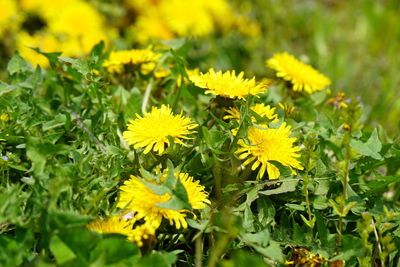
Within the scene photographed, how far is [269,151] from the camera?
47.5 inches

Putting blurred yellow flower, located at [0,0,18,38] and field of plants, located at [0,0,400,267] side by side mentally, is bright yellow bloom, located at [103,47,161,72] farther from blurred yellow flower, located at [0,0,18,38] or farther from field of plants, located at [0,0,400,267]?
blurred yellow flower, located at [0,0,18,38]

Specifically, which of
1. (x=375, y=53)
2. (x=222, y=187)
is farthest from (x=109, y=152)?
(x=375, y=53)

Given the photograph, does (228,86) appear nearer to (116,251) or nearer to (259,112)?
(259,112)

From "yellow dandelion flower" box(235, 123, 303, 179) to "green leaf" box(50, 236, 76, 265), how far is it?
484 mm

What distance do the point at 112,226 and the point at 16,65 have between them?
87 cm

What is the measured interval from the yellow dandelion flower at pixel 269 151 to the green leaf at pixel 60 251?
48 centimetres

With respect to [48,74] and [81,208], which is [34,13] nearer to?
[48,74]

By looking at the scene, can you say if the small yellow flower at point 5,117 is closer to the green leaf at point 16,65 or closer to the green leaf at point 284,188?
the green leaf at point 16,65

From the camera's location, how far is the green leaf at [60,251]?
98 centimetres

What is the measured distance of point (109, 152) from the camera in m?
1.27

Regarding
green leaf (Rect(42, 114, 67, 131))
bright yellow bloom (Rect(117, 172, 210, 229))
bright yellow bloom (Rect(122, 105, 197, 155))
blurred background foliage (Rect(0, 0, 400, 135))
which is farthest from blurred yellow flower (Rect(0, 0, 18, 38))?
bright yellow bloom (Rect(117, 172, 210, 229))

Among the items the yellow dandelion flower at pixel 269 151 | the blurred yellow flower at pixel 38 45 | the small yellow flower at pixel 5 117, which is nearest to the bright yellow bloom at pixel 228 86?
the yellow dandelion flower at pixel 269 151

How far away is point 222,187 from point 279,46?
2376mm

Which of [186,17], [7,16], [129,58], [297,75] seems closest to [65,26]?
[7,16]
